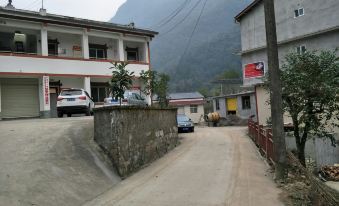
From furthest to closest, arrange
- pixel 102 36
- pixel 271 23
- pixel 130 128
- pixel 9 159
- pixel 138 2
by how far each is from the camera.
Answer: pixel 138 2, pixel 102 36, pixel 130 128, pixel 271 23, pixel 9 159

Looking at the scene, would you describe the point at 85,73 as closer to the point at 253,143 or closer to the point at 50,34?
the point at 50,34

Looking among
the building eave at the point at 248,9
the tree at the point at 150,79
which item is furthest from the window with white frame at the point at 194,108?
the tree at the point at 150,79

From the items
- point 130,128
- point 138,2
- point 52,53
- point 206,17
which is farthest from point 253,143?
point 138,2

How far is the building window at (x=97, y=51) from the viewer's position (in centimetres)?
3384

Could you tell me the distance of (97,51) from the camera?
113 feet

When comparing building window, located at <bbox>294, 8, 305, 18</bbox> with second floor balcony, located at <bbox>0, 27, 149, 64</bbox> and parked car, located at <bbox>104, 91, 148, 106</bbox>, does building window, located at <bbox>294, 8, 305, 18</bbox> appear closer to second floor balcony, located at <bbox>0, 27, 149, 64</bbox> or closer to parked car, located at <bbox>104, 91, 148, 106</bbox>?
second floor balcony, located at <bbox>0, 27, 149, 64</bbox>

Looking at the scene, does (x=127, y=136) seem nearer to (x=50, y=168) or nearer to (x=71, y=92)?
(x=50, y=168)

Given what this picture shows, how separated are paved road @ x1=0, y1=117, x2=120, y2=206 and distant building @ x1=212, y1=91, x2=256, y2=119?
36.3 meters

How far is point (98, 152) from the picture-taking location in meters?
13.2

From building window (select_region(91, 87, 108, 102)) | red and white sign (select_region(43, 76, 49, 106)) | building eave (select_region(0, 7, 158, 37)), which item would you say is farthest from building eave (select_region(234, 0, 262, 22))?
red and white sign (select_region(43, 76, 49, 106))

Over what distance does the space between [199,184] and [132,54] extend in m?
26.0

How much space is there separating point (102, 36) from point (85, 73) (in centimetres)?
367

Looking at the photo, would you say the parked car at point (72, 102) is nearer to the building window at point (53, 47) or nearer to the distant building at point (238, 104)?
the building window at point (53, 47)

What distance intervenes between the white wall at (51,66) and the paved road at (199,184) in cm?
1457
